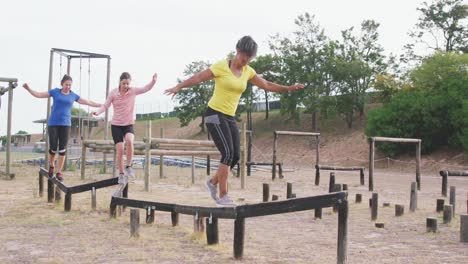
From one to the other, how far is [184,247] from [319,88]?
33652 millimetres

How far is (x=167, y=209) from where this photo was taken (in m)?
5.80

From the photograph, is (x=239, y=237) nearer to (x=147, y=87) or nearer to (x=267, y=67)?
(x=147, y=87)

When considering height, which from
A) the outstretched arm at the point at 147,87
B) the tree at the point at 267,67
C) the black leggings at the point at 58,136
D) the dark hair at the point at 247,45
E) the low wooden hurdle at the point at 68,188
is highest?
the tree at the point at 267,67

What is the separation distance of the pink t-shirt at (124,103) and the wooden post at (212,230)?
197cm

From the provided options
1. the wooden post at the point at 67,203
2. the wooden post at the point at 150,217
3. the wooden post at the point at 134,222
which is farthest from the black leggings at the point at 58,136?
the wooden post at the point at 134,222

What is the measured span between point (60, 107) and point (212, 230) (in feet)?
11.9

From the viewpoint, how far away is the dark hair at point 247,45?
4.65m

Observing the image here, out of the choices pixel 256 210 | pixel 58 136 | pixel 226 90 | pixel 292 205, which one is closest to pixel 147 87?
pixel 226 90

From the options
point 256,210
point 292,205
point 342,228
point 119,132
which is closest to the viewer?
point 342,228

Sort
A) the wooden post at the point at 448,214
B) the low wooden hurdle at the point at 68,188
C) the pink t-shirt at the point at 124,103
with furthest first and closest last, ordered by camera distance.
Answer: the wooden post at the point at 448,214 → the low wooden hurdle at the point at 68,188 → the pink t-shirt at the point at 124,103

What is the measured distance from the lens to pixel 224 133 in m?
4.77

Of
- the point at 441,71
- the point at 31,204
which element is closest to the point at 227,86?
the point at 31,204

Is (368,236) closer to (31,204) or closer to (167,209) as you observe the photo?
(167,209)

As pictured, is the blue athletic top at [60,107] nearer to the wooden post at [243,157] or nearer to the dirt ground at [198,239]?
the dirt ground at [198,239]
